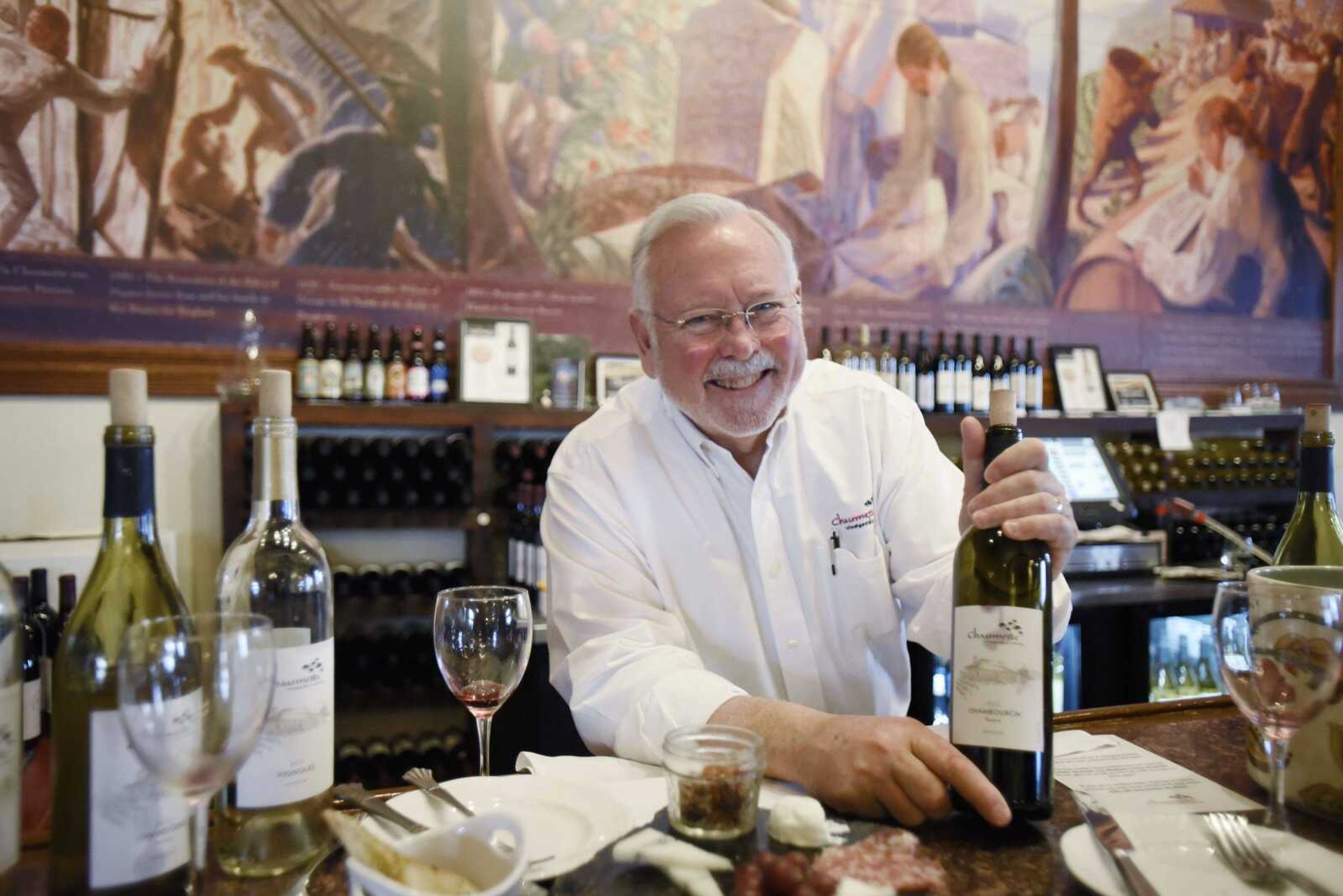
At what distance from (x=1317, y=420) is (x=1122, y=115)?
3983mm

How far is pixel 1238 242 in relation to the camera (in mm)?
4727

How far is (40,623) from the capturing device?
208cm

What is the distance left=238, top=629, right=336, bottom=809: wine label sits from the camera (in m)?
0.81

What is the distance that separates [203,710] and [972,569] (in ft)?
2.89

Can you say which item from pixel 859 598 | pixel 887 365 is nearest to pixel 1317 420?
pixel 859 598

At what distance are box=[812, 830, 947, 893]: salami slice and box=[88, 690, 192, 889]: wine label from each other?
0.56 metres

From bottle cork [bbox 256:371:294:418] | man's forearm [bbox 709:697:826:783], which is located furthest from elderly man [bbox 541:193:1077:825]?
bottle cork [bbox 256:371:294:418]

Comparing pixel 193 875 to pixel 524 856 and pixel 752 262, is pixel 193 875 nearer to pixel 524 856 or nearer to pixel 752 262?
pixel 524 856

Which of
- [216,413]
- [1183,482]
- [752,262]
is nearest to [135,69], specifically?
[216,413]

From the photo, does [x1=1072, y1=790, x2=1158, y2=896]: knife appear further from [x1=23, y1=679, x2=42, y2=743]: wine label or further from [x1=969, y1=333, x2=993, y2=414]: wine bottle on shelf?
[x1=969, y1=333, x2=993, y2=414]: wine bottle on shelf

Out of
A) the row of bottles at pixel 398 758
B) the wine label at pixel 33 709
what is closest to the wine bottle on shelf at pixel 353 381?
the row of bottles at pixel 398 758

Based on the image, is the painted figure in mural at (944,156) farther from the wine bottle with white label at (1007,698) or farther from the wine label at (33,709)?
the wine label at (33,709)

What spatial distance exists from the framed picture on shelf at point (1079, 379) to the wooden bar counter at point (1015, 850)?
3346mm

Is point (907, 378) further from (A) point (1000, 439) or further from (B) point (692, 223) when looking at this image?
(A) point (1000, 439)
